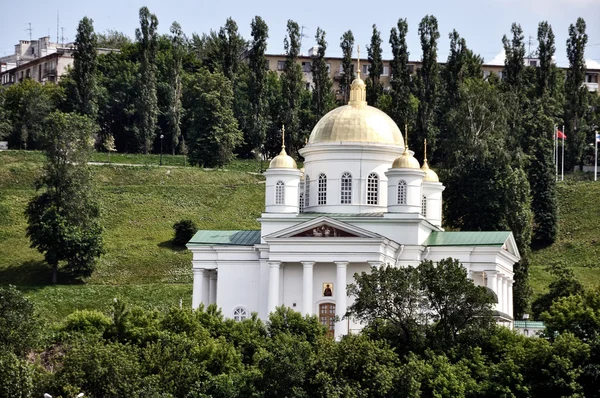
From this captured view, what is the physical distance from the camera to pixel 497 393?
189ft

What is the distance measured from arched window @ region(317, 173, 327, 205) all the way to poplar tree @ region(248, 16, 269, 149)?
30.8 metres

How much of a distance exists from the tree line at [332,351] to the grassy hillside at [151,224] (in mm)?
15357

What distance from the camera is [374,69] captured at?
339 ft

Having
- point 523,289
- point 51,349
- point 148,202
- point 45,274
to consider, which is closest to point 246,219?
point 148,202

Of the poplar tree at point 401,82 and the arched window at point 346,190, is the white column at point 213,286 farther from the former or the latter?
the poplar tree at point 401,82

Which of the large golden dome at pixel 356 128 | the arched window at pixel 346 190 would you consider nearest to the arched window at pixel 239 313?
the arched window at pixel 346 190

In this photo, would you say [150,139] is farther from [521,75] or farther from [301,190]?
[301,190]

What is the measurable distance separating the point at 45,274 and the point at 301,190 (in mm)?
16526

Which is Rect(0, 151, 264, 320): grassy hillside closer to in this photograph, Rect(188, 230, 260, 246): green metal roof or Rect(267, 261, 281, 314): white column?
Rect(188, 230, 260, 246): green metal roof

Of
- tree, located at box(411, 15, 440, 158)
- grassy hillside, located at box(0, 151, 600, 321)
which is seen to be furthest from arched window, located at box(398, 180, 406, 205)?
tree, located at box(411, 15, 440, 158)

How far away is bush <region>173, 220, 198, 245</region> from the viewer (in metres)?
88.9

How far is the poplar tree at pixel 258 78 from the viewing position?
10388 cm

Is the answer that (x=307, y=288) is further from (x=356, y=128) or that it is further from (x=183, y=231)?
(x=183, y=231)

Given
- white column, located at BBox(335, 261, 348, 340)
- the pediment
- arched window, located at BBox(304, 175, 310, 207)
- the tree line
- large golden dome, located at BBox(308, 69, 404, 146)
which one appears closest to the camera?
the tree line
